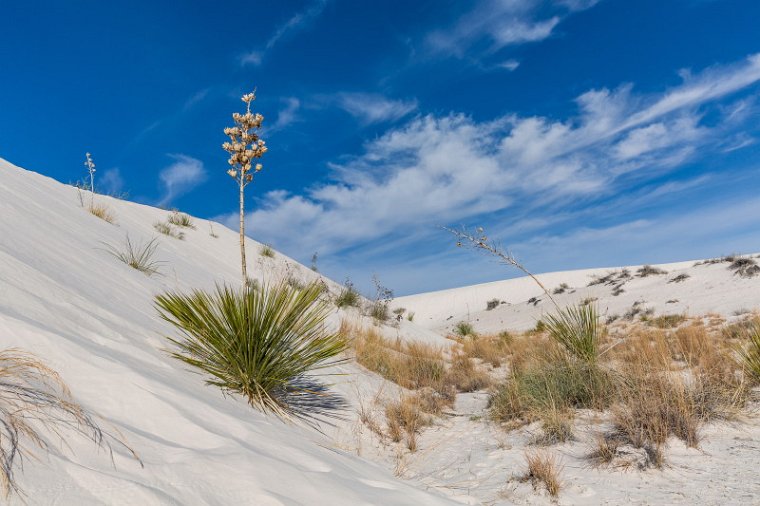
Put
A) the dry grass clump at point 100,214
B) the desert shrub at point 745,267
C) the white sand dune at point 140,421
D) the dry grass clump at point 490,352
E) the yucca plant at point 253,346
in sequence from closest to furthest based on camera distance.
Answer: the white sand dune at point 140,421
the yucca plant at point 253,346
the dry grass clump at point 100,214
the dry grass clump at point 490,352
the desert shrub at point 745,267

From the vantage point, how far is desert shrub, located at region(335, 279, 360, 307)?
1077 centimetres

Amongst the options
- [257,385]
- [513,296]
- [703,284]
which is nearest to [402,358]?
[257,385]

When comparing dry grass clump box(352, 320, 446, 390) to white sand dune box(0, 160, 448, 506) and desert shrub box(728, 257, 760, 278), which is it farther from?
desert shrub box(728, 257, 760, 278)

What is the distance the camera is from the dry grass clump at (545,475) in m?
2.58

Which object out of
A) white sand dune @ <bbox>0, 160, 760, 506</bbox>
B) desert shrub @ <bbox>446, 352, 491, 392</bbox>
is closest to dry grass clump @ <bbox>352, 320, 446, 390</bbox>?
desert shrub @ <bbox>446, 352, 491, 392</bbox>

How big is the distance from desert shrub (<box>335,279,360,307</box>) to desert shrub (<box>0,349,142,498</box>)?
8591 mm

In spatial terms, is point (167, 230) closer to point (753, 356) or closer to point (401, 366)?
point (401, 366)

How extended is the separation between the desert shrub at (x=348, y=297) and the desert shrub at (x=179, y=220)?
187 inches

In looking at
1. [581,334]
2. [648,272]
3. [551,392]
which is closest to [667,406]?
[551,392]

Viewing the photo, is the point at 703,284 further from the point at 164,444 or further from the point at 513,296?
the point at 513,296

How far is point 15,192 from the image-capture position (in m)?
5.71

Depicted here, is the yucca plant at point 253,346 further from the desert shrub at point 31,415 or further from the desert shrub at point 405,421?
the desert shrub at point 31,415

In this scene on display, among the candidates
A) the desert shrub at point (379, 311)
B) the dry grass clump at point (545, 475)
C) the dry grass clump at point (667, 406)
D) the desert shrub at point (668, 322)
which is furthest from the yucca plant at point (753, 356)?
the desert shrub at point (379, 311)

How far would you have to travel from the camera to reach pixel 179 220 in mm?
12453
